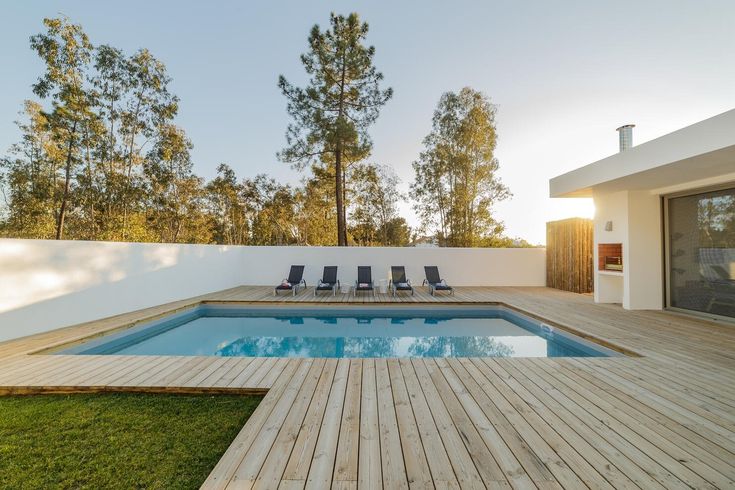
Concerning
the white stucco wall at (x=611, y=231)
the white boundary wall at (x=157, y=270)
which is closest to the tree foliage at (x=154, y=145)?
the white boundary wall at (x=157, y=270)

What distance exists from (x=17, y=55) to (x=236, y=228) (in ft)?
36.6

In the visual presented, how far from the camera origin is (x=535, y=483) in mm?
1552

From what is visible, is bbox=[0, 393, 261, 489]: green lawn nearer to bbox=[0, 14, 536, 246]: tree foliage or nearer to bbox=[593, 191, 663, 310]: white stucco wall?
bbox=[593, 191, 663, 310]: white stucco wall

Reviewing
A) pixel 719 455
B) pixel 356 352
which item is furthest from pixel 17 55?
pixel 719 455

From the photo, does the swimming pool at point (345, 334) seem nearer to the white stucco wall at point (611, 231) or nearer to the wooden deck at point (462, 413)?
the wooden deck at point (462, 413)

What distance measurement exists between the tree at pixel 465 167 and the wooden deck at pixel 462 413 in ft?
29.7

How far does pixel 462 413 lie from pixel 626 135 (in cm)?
641

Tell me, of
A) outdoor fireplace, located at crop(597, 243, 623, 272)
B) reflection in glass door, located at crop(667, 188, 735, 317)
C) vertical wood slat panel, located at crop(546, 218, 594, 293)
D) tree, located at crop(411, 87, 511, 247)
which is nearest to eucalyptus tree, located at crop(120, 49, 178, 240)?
tree, located at crop(411, 87, 511, 247)

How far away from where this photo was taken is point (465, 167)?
12.5 metres

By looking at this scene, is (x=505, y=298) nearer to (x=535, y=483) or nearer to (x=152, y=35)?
(x=535, y=483)

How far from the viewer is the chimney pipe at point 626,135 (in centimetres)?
577

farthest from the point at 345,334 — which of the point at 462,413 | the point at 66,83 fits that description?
the point at 66,83

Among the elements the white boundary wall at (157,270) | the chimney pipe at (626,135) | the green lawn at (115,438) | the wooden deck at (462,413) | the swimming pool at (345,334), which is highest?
the chimney pipe at (626,135)

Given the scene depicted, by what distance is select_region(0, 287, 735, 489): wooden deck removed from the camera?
163cm
